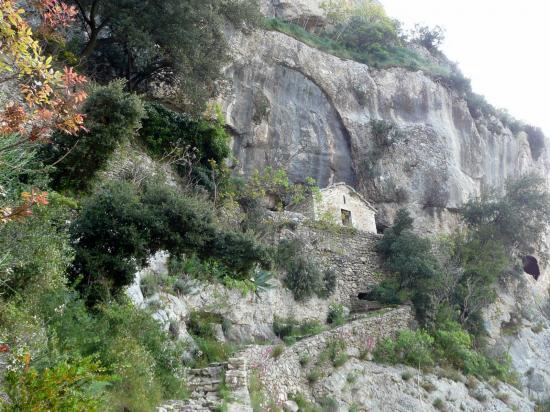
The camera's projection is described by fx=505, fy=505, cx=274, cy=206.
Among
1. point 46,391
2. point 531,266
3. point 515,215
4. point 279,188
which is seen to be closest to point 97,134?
point 46,391

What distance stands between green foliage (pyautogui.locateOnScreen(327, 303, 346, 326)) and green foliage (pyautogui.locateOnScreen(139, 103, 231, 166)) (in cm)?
684

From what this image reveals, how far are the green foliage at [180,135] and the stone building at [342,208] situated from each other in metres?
5.23

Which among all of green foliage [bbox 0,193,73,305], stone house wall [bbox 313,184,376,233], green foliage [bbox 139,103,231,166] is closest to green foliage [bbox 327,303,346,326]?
stone house wall [bbox 313,184,376,233]

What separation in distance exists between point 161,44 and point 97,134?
830 centimetres

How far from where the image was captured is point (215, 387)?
949 centimetres

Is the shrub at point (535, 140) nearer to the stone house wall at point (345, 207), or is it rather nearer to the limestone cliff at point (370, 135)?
the limestone cliff at point (370, 135)

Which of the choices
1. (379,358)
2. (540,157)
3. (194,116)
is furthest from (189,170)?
(540,157)

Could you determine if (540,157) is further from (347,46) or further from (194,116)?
(194,116)

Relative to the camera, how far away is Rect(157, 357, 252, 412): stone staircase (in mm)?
8547

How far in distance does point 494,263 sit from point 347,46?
17.7 metres

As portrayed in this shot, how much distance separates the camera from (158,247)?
11.0 metres

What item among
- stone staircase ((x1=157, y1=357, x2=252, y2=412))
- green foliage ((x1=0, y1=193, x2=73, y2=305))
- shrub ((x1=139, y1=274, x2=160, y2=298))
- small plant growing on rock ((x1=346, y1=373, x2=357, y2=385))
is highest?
green foliage ((x1=0, y1=193, x2=73, y2=305))

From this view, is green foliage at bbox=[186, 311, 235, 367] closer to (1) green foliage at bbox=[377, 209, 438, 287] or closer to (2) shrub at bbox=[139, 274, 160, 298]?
(2) shrub at bbox=[139, 274, 160, 298]

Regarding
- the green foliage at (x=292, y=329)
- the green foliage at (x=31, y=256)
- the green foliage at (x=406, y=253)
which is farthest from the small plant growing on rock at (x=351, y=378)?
the green foliage at (x=31, y=256)
